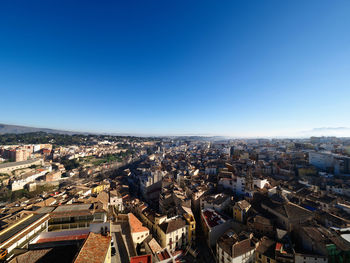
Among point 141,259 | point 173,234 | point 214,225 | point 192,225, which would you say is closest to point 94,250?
point 141,259

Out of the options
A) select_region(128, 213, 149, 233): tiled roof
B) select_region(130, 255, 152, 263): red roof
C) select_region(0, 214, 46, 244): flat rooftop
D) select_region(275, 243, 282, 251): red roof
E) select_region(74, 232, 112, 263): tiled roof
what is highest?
select_region(74, 232, 112, 263): tiled roof

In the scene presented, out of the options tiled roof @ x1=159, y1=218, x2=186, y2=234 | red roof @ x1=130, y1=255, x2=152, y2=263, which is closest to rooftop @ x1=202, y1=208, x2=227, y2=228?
tiled roof @ x1=159, y1=218, x2=186, y2=234

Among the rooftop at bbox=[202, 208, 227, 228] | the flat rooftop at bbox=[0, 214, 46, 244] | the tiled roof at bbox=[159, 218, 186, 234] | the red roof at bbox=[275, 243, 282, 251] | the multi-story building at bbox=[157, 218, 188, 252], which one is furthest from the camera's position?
the rooftop at bbox=[202, 208, 227, 228]

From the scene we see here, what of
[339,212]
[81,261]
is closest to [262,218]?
[339,212]

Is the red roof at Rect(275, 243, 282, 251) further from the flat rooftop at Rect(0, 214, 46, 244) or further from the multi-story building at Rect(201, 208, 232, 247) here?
the flat rooftop at Rect(0, 214, 46, 244)

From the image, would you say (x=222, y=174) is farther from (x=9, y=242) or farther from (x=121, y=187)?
(x=9, y=242)

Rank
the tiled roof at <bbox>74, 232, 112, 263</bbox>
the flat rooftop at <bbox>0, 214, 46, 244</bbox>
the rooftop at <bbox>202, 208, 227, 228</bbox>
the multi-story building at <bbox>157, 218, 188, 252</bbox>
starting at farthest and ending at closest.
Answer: the rooftop at <bbox>202, 208, 227, 228</bbox> < the multi-story building at <bbox>157, 218, 188, 252</bbox> < the flat rooftop at <bbox>0, 214, 46, 244</bbox> < the tiled roof at <bbox>74, 232, 112, 263</bbox>

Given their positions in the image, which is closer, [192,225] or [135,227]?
[135,227]

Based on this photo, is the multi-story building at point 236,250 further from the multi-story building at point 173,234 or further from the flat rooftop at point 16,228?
the flat rooftop at point 16,228

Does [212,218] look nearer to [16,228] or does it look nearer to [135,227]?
[135,227]
